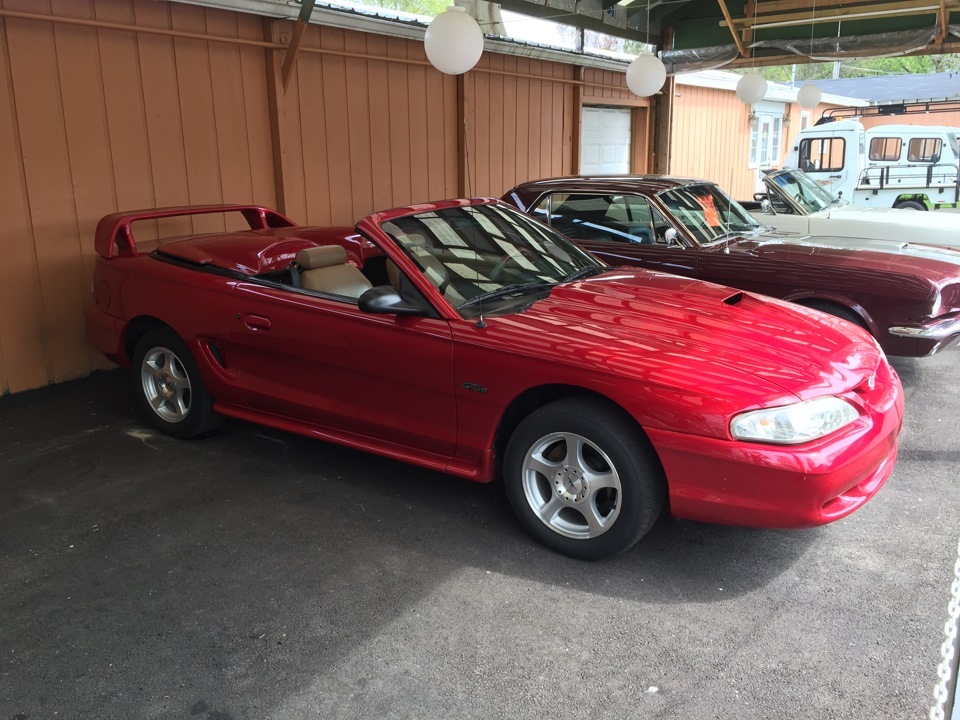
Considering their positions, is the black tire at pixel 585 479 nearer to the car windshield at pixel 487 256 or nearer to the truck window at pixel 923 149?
the car windshield at pixel 487 256

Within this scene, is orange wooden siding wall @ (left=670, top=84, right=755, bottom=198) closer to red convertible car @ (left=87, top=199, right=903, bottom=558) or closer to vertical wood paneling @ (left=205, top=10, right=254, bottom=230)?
vertical wood paneling @ (left=205, top=10, right=254, bottom=230)

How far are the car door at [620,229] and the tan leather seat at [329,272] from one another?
2.47 metres

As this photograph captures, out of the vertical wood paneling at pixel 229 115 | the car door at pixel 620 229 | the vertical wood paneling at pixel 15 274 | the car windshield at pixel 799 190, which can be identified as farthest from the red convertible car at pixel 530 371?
the car windshield at pixel 799 190

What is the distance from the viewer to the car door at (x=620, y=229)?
6164mm

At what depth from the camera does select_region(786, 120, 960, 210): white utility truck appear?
1459 centimetres

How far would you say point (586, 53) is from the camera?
11008 millimetres

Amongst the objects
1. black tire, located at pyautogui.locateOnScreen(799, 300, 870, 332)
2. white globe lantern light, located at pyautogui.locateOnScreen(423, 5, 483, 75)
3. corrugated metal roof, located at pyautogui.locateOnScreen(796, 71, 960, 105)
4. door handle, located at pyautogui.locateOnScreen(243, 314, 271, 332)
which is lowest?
black tire, located at pyautogui.locateOnScreen(799, 300, 870, 332)

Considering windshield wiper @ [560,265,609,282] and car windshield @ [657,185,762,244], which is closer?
windshield wiper @ [560,265,609,282]

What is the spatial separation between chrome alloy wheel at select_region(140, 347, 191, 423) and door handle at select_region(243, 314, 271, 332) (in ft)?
2.28

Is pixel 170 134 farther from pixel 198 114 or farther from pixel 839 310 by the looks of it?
pixel 839 310

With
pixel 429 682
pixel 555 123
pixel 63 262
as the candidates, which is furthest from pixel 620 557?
pixel 555 123

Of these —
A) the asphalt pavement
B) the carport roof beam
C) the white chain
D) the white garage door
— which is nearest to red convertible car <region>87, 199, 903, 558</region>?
the asphalt pavement

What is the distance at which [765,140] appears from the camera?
65.9ft

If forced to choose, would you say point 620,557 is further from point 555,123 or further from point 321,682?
point 555,123
